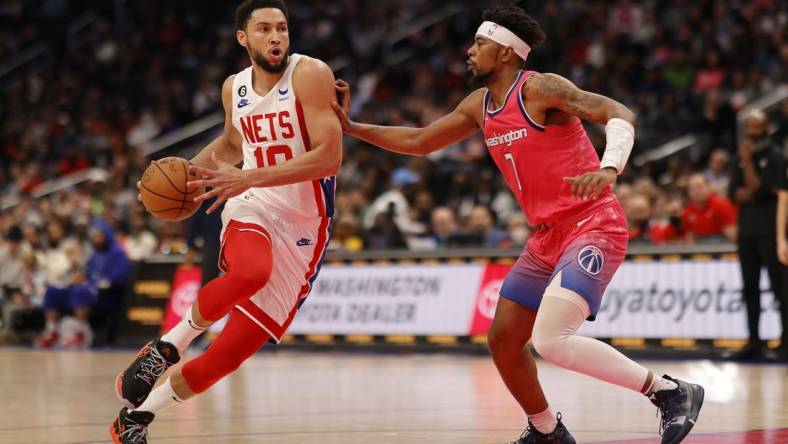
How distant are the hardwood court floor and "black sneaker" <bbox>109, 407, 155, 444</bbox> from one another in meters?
0.74

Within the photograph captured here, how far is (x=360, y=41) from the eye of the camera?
24.7 m

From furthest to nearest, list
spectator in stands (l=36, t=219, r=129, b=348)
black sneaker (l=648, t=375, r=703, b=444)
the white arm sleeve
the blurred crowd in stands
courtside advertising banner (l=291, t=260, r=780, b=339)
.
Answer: spectator in stands (l=36, t=219, r=129, b=348), the blurred crowd in stands, courtside advertising banner (l=291, t=260, r=780, b=339), black sneaker (l=648, t=375, r=703, b=444), the white arm sleeve

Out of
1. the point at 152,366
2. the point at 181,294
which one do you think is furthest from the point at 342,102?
the point at 181,294

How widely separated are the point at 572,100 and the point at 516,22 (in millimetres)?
598

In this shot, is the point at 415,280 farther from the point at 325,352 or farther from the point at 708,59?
the point at 708,59

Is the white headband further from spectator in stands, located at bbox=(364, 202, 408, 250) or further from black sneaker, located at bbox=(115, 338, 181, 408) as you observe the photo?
spectator in stands, located at bbox=(364, 202, 408, 250)

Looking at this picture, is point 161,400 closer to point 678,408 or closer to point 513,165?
point 513,165

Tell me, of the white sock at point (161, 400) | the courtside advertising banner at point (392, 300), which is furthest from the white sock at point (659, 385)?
the courtside advertising banner at point (392, 300)

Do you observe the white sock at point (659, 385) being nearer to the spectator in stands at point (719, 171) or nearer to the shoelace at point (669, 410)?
the shoelace at point (669, 410)

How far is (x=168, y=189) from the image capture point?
633 centimetres

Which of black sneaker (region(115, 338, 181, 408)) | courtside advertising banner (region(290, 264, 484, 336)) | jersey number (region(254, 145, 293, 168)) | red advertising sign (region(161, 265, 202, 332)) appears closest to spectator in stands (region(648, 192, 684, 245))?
courtside advertising banner (region(290, 264, 484, 336))

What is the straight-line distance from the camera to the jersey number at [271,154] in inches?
252

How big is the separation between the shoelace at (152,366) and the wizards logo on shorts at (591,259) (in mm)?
2012

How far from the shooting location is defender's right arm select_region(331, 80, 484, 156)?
6559mm
